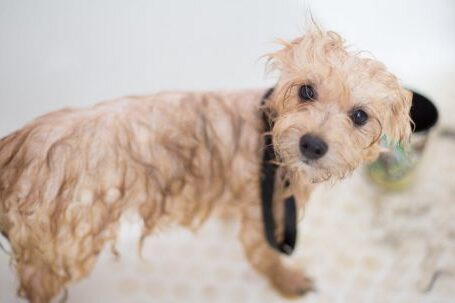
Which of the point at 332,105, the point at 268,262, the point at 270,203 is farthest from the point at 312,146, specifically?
the point at 268,262

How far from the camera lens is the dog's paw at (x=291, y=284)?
1298 mm

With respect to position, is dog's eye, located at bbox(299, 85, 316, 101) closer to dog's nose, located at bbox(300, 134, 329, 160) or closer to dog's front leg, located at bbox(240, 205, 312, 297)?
dog's nose, located at bbox(300, 134, 329, 160)

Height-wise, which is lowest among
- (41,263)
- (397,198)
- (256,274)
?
(256,274)

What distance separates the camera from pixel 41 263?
2.98 feet

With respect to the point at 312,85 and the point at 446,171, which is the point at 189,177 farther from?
the point at 446,171

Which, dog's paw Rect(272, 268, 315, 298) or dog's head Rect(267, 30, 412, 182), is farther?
dog's paw Rect(272, 268, 315, 298)

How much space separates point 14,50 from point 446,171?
4.21 feet

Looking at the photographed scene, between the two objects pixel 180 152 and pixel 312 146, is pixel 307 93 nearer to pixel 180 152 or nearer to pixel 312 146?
pixel 312 146

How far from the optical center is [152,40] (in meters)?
0.98

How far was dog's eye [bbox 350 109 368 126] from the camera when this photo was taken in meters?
0.73

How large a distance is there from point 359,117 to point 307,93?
0.09 m

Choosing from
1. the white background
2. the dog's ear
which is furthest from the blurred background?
the dog's ear

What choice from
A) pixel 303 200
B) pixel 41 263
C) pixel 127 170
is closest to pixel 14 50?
pixel 127 170

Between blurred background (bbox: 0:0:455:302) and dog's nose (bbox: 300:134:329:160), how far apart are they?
163mm
